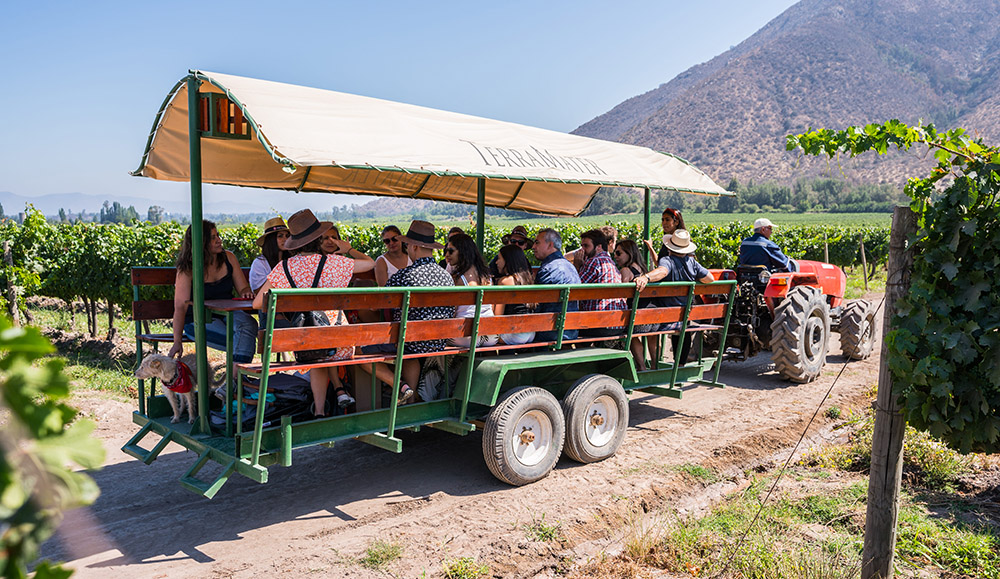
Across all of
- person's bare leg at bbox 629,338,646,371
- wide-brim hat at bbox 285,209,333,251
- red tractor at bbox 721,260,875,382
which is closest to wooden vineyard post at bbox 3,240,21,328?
wide-brim hat at bbox 285,209,333,251

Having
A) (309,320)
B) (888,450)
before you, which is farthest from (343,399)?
(888,450)

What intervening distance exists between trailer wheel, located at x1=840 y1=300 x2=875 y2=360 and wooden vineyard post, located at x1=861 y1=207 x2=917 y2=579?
22.7 ft

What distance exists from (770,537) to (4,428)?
4327mm

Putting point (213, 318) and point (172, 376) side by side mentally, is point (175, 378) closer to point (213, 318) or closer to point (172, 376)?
point (172, 376)

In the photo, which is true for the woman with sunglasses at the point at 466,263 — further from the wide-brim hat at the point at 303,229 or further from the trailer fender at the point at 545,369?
the wide-brim hat at the point at 303,229

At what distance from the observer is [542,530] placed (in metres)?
4.75

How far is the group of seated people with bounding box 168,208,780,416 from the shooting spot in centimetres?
529

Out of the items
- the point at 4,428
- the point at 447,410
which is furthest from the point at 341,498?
the point at 4,428

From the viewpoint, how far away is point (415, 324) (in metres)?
4.99

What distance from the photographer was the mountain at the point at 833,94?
123 meters

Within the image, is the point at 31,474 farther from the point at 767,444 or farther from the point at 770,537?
the point at 767,444

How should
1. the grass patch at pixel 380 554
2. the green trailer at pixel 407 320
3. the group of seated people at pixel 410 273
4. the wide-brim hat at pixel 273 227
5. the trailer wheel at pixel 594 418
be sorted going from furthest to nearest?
the wide-brim hat at pixel 273 227 → the trailer wheel at pixel 594 418 → the group of seated people at pixel 410 273 → the green trailer at pixel 407 320 → the grass patch at pixel 380 554

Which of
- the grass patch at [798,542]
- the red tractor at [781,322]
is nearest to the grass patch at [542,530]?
the grass patch at [798,542]

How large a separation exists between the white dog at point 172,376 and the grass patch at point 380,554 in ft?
5.48
